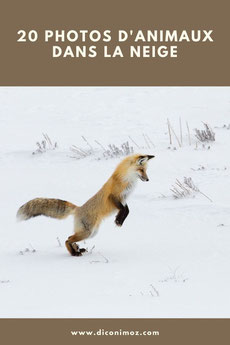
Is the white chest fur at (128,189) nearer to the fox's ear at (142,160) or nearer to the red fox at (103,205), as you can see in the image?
the red fox at (103,205)

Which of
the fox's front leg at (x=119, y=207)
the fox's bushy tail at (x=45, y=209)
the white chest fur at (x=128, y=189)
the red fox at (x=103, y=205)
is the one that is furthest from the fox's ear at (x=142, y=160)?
the fox's bushy tail at (x=45, y=209)

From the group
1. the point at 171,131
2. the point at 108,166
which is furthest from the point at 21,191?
the point at 171,131

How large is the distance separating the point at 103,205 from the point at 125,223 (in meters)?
1.62

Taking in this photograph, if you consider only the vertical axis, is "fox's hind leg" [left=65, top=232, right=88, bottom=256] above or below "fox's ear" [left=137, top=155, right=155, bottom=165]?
below

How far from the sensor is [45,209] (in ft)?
32.3

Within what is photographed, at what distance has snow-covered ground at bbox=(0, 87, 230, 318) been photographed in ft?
25.2

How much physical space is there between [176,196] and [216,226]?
5.76 ft

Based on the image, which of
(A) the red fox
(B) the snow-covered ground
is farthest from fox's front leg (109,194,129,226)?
(B) the snow-covered ground

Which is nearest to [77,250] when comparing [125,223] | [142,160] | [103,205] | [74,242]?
[74,242]

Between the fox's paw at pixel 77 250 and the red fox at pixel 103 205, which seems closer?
the red fox at pixel 103 205

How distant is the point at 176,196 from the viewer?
12234 mm

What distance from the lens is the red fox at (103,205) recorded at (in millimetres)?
9570

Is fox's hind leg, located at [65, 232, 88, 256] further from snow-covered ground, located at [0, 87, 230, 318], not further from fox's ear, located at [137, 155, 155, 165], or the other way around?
fox's ear, located at [137, 155, 155, 165]
